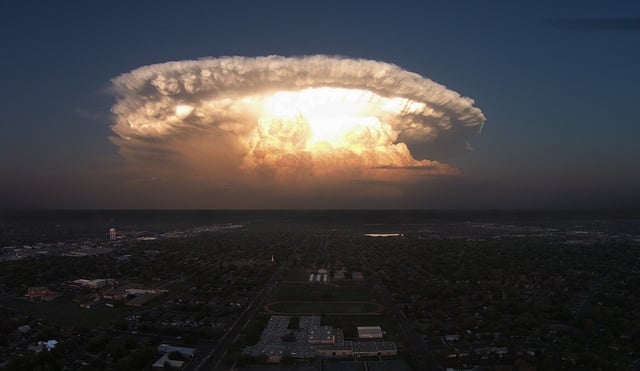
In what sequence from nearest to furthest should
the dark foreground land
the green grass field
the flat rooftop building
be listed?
the dark foreground land, the flat rooftop building, the green grass field

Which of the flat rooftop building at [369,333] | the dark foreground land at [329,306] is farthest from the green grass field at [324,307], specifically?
the flat rooftop building at [369,333]

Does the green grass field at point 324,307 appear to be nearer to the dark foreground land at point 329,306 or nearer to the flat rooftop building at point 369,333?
the dark foreground land at point 329,306

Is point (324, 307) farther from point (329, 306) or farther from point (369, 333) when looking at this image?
point (369, 333)

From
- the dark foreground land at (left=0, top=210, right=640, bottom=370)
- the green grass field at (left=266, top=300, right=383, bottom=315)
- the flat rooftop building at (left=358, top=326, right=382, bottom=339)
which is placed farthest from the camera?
the green grass field at (left=266, top=300, right=383, bottom=315)

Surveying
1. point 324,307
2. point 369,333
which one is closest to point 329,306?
point 324,307

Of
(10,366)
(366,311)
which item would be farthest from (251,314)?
(10,366)

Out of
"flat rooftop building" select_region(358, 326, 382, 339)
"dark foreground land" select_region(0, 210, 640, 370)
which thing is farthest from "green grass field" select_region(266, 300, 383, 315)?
"flat rooftop building" select_region(358, 326, 382, 339)

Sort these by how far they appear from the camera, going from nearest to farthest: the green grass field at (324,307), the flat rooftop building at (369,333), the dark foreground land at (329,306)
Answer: the dark foreground land at (329,306), the flat rooftop building at (369,333), the green grass field at (324,307)

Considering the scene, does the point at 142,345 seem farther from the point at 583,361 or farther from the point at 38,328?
the point at 583,361

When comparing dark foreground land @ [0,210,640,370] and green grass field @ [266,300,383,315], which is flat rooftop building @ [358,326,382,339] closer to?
dark foreground land @ [0,210,640,370]

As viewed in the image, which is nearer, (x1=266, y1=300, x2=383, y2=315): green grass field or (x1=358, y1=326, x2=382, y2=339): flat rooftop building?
(x1=358, y1=326, x2=382, y2=339): flat rooftop building
